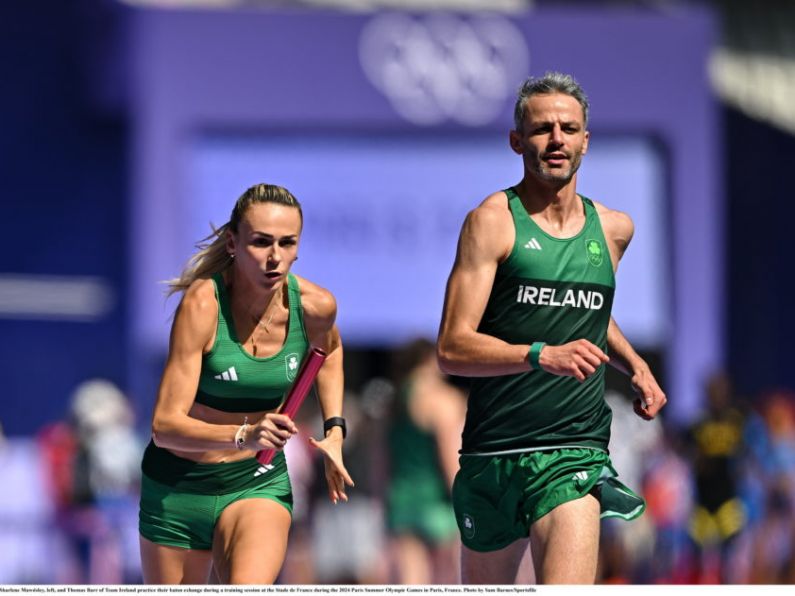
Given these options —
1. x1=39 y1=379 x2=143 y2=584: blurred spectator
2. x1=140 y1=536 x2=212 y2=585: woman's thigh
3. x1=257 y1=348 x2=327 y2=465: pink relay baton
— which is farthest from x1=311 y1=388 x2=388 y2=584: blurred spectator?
x1=257 y1=348 x2=327 y2=465: pink relay baton

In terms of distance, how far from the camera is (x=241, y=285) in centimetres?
594

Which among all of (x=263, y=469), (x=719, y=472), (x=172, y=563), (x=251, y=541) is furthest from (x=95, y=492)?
(x=251, y=541)

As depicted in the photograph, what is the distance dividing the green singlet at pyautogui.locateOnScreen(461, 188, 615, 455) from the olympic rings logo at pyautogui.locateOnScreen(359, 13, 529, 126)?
42.4ft

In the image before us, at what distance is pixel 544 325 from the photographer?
5.80 metres

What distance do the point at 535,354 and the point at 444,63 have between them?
1355 cm

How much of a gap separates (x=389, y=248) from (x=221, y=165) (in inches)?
82.9

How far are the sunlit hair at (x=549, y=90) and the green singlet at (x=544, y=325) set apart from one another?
313 mm

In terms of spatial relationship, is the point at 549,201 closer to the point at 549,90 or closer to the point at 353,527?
the point at 549,90

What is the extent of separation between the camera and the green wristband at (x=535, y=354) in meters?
5.44

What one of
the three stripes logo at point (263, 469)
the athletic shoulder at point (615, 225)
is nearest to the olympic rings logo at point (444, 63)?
the athletic shoulder at point (615, 225)

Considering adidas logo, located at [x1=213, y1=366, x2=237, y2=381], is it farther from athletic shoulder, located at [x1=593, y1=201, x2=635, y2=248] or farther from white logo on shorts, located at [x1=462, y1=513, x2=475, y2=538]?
athletic shoulder, located at [x1=593, y1=201, x2=635, y2=248]

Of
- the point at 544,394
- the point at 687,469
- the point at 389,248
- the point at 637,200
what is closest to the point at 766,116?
the point at 637,200

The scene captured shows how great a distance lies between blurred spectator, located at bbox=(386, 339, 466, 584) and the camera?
35.2 feet
